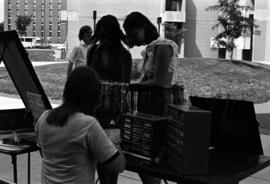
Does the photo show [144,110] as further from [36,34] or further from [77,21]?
[36,34]

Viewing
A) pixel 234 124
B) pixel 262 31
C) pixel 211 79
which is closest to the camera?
pixel 234 124

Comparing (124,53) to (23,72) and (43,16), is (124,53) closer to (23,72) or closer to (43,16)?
(23,72)

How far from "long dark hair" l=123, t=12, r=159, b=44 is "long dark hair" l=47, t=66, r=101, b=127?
1.00 metres

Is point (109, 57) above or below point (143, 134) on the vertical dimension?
above

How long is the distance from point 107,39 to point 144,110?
924mm

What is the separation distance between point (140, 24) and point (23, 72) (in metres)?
0.89

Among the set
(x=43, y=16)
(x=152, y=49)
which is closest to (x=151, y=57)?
(x=152, y=49)

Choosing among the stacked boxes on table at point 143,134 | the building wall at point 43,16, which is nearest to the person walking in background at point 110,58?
the stacked boxes on table at point 143,134

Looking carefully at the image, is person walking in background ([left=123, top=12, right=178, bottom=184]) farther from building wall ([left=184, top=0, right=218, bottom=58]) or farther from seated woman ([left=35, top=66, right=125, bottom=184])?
building wall ([left=184, top=0, right=218, bottom=58])

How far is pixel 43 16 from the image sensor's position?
162750 mm

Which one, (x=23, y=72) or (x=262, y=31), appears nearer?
(x=23, y=72)

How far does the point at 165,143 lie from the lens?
8.93 feet

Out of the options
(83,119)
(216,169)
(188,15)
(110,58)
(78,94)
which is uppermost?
(188,15)

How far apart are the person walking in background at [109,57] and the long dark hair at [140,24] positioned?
244 mm
